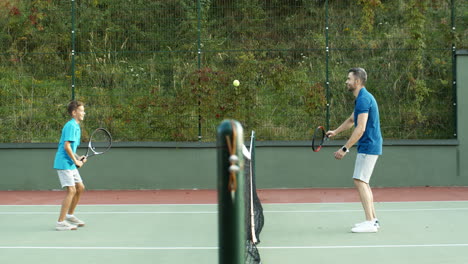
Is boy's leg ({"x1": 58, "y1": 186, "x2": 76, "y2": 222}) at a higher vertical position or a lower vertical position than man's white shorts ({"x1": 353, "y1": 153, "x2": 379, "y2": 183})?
lower

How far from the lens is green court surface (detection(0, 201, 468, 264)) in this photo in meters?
5.80

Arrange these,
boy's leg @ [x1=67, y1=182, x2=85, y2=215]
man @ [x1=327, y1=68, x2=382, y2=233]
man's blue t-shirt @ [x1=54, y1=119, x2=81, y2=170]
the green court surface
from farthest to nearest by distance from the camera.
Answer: boy's leg @ [x1=67, y1=182, x2=85, y2=215]
man's blue t-shirt @ [x1=54, y1=119, x2=81, y2=170]
man @ [x1=327, y1=68, x2=382, y2=233]
the green court surface

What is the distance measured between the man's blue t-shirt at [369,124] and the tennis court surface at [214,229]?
87 centimetres

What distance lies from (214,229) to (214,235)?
39 cm

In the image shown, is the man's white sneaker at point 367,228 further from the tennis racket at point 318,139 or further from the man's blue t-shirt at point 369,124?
the tennis racket at point 318,139

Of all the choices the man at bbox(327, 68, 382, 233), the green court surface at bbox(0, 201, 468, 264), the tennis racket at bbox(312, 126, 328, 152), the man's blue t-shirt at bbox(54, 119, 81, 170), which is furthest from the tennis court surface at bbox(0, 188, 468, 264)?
the tennis racket at bbox(312, 126, 328, 152)

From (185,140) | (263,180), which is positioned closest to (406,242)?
(263,180)

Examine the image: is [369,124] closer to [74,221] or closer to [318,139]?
[74,221]

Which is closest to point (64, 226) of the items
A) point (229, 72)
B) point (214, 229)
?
point (214, 229)

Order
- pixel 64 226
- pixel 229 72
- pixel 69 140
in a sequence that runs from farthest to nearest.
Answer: pixel 229 72 < pixel 64 226 < pixel 69 140

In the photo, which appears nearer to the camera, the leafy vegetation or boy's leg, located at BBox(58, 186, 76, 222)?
boy's leg, located at BBox(58, 186, 76, 222)

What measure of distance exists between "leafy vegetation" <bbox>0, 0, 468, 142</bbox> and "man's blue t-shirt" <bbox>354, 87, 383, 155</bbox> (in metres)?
4.97

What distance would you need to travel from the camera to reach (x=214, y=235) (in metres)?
7.00

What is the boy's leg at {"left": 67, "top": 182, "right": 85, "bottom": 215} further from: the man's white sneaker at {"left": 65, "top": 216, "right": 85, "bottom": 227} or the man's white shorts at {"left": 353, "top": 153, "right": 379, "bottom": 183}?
the man's white shorts at {"left": 353, "top": 153, "right": 379, "bottom": 183}
